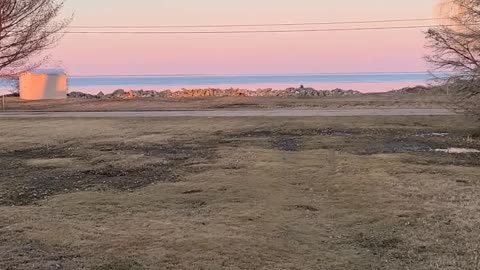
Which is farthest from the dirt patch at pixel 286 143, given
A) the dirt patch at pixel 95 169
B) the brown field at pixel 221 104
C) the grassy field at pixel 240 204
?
the brown field at pixel 221 104

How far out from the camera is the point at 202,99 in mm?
36969

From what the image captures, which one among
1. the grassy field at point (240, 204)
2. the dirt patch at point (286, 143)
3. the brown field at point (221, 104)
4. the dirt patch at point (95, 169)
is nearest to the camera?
the grassy field at point (240, 204)

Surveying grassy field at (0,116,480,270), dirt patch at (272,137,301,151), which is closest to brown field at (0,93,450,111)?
dirt patch at (272,137,301,151)

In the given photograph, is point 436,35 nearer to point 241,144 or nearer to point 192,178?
point 241,144

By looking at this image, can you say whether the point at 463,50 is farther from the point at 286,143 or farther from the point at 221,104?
the point at 221,104

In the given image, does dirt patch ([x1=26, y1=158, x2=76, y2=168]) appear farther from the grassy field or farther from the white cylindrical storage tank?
the white cylindrical storage tank

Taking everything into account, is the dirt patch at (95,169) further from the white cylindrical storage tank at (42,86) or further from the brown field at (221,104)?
the white cylindrical storage tank at (42,86)

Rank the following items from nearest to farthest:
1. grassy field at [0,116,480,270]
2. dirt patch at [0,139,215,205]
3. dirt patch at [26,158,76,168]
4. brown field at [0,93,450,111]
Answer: grassy field at [0,116,480,270]
dirt patch at [0,139,215,205]
dirt patch at [26,158,76,168]
brown field at [0,93,450,111]

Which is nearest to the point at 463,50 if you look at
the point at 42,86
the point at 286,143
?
the point at 286,143

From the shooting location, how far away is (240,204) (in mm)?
8102

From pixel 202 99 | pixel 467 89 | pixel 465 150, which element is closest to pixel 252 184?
pixel 465 150

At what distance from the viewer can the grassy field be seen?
5.83 metres

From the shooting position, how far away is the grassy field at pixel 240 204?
583 cm

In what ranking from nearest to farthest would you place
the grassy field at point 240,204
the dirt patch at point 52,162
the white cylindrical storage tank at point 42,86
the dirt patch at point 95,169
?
the grassy field at point 240,204 → the dirt patch at point 95,169 → the dirt patch at point 52,162 → the white cylindrical storage tank at point 42,86
